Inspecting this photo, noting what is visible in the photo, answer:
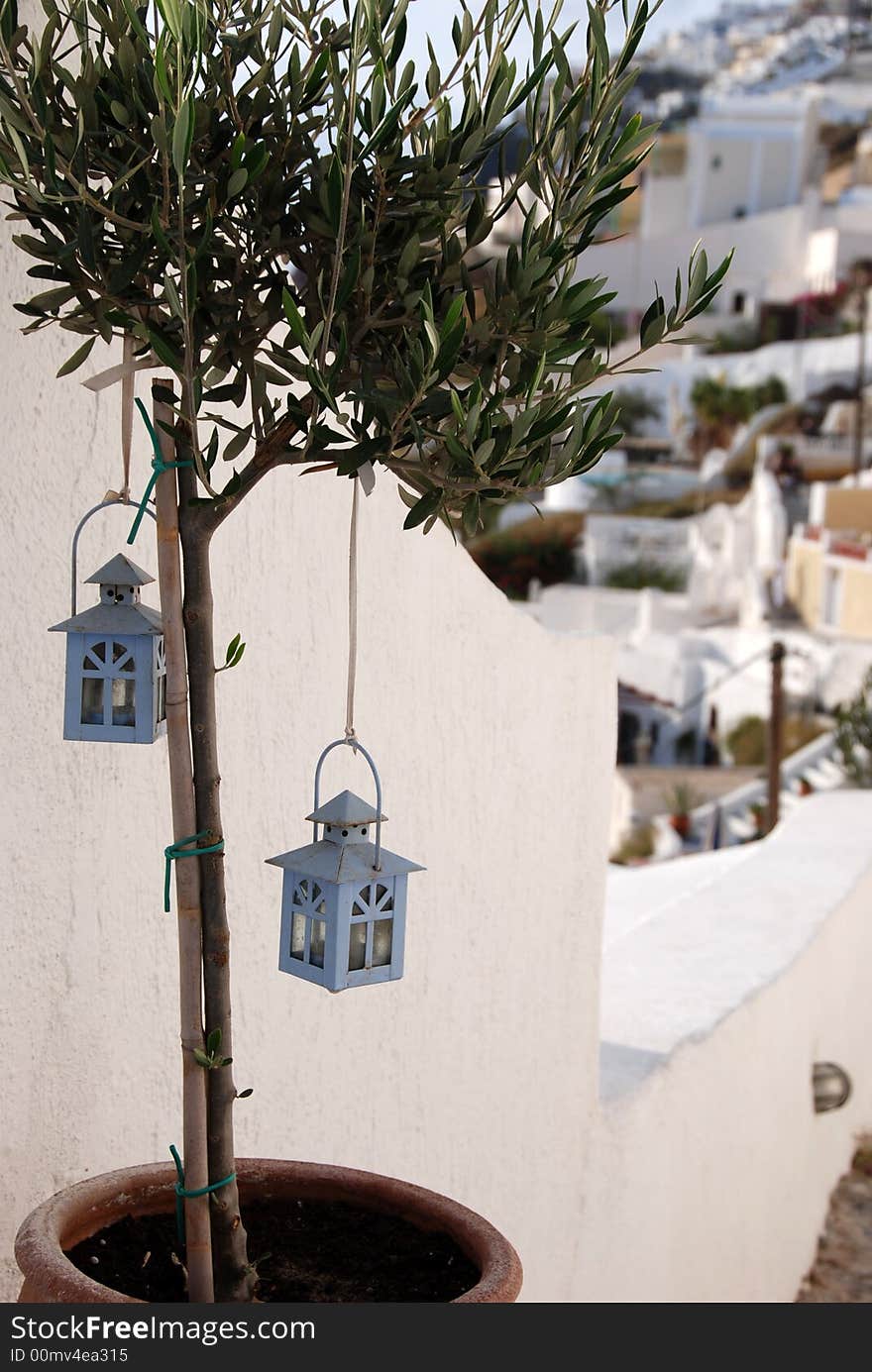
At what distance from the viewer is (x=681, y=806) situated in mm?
21281

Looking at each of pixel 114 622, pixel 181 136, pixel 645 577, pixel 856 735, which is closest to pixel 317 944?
pixel 114 622

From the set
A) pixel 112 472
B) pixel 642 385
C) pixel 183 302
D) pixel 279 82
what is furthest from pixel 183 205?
pixel 642 385

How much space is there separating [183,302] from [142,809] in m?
0.86

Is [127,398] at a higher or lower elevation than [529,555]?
higher

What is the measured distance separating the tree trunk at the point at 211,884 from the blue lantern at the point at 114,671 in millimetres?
55

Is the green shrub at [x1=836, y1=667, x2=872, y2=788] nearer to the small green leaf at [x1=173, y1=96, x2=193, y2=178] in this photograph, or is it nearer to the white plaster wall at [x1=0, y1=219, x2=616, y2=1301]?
the white plaster wall at [x1=0, y1=219, x2=616, y2=1301]

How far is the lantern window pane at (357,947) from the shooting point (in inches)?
58.7

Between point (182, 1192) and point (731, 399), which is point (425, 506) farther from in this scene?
point (731, 399)

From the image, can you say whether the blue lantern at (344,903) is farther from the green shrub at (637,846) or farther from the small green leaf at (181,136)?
the green shrub at (637,846)

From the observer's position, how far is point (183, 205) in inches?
46.7

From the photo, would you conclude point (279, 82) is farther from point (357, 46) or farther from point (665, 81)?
point (665, 81)

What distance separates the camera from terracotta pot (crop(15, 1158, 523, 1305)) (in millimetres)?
1411

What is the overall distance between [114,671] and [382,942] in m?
0.36

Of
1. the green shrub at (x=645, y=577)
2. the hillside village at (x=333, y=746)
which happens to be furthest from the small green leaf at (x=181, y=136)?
the green shrub at (x=645, y=577)
